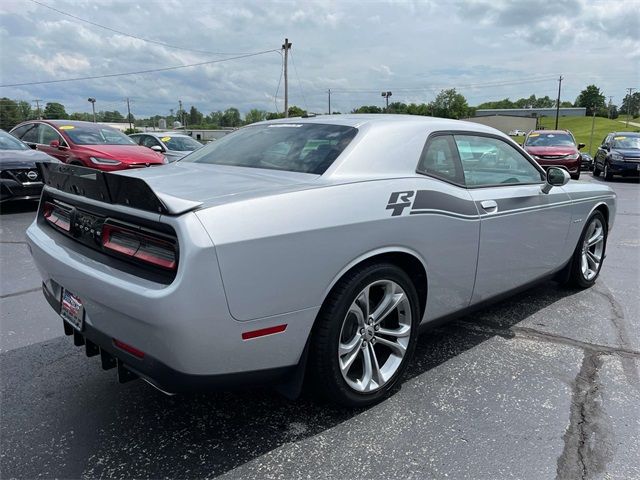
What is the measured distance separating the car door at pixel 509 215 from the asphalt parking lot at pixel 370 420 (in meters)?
0.52

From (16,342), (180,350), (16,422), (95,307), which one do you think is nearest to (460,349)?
(180,350)

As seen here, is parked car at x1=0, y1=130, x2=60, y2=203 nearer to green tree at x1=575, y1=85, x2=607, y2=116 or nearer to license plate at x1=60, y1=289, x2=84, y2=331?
license plate at x1=60, y1=289, x2=84, y2=331

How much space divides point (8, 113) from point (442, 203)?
104060 millimetres

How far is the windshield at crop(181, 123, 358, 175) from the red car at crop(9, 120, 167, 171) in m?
6.16

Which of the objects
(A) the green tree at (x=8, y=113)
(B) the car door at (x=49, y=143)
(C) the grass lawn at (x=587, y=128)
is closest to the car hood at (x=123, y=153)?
(B) the car door at (x=49, y=143)

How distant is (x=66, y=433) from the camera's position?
7.86 feet

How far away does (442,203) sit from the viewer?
2842mm

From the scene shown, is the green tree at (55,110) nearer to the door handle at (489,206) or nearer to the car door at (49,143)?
the car door at (49,143)

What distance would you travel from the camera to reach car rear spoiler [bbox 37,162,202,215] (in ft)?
6.52

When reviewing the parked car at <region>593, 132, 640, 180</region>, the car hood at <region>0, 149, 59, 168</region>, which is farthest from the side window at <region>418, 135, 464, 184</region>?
the parked car at <region>593, 132, 640, 180</region>

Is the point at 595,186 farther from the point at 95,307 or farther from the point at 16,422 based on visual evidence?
the point at 16,422

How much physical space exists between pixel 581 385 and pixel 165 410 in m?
2.38

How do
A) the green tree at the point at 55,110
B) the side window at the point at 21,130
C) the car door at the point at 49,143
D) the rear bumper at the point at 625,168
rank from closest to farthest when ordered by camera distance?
the car door at the point at 49,143, the side window at the point at 21,130, the rear bumper at the point at 625,168, the green tree at the point at 55,110

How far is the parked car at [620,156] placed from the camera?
15.3 m
